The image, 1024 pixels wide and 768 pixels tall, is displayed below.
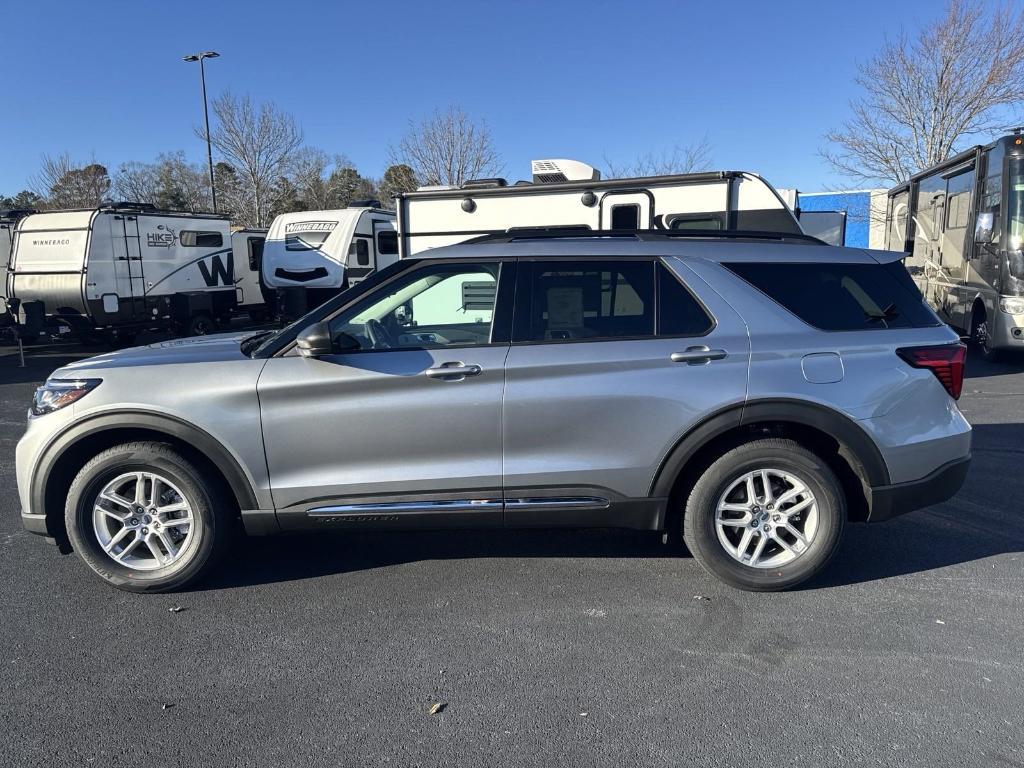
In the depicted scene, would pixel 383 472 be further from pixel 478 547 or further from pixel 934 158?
pixel 934 158

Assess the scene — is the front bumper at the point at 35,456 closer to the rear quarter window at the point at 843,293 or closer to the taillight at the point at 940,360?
the rear quarter window at the point at 843,293

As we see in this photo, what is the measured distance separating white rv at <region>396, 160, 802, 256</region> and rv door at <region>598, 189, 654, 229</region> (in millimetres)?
11

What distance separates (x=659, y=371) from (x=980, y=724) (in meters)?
1.92

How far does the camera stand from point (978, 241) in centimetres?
1038

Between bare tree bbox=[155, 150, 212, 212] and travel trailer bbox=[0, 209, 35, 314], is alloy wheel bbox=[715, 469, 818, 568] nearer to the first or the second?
travel trailer bbox=[0, 209, 35, 314]

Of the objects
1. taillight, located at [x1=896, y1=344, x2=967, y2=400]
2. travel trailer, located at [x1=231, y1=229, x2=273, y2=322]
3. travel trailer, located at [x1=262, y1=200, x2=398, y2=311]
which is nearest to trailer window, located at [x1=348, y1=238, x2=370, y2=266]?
travel trailer, located at [x1=262, y1=200, x2=398, y2=311]

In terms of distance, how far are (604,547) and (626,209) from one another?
5.01 metres

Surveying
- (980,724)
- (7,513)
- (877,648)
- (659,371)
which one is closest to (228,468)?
(659,371)

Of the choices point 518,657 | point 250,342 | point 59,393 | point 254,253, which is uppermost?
point 254,253

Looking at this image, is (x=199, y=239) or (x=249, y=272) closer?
(x=199, y=239)

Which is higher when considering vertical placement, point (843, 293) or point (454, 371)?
point (843, 293)

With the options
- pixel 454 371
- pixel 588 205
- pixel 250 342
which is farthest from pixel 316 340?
pixel 588 205

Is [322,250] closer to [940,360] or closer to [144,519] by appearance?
[144,519]

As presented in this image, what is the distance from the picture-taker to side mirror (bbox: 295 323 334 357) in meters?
3.49
